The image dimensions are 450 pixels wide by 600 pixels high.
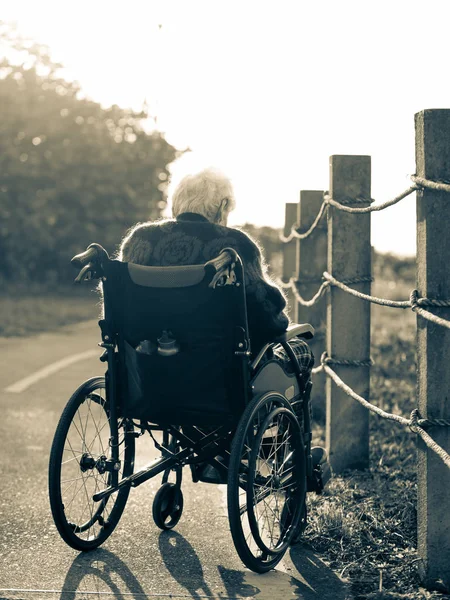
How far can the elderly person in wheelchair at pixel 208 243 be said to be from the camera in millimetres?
4020

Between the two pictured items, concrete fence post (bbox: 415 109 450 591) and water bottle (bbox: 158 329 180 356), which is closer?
concrete fence post (bbox: 415 109 450 591)

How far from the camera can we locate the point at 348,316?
555 cm

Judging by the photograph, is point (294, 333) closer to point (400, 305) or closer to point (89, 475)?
point (400, 305)

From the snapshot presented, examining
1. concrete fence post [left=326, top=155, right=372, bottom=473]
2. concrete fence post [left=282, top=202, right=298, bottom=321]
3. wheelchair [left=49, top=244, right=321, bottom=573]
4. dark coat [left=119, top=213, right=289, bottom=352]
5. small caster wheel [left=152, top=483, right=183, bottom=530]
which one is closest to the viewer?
wheelchair [left=49, top=244, right=321, bottom=573]

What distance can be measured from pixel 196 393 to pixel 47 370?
609 centimetres

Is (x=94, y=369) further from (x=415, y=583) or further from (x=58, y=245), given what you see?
(x=58, y=245)

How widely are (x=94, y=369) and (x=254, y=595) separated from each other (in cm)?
643

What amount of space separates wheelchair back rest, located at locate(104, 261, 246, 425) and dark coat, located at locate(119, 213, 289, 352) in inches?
6.3

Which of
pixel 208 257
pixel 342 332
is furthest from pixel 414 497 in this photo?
pixel 208 257

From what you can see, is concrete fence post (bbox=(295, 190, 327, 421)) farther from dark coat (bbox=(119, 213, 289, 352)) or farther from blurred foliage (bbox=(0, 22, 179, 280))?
blurred foliage (bbox=(0, 22, 179, 280))

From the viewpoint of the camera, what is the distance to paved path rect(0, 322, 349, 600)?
3.81m

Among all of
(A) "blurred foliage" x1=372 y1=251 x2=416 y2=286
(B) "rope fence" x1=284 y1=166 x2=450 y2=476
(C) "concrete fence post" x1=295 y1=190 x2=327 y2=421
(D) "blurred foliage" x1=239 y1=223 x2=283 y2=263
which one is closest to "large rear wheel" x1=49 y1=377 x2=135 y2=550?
(B) "rope fence" x1=284 y1=166 x2=450 y2=476

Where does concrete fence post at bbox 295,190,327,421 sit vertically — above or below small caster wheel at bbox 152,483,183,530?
above

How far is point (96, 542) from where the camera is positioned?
429 cm
